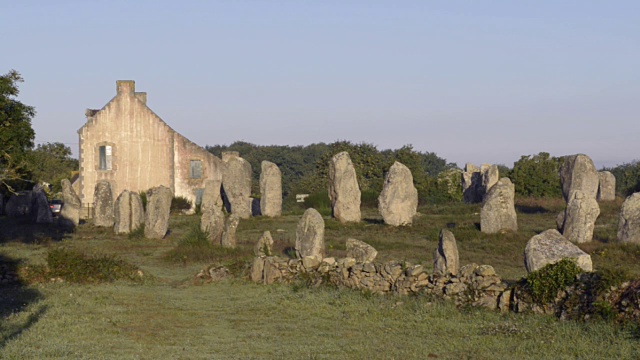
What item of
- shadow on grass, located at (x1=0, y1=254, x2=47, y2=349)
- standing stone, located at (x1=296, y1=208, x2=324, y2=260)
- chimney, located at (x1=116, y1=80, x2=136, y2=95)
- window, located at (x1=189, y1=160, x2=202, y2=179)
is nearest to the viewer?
shadow on grass, located at (x1=0, y1=254, x2=47, y2=349)

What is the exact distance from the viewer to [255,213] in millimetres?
48844

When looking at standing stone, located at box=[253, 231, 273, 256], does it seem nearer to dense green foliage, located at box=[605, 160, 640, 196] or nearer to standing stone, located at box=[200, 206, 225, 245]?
standing stone, located at box=[200, 206, 225, 245]

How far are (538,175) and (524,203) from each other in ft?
34.3

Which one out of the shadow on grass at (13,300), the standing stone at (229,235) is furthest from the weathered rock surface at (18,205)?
the shadow on grass at (13,300)

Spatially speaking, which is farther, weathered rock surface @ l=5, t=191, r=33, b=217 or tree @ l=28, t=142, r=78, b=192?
tree @ l=28, t=142, r=78, b=192

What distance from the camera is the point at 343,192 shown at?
129ft

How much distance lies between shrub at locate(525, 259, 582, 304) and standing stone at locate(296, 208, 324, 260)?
9.88 m

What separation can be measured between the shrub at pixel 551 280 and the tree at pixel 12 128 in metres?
14.8

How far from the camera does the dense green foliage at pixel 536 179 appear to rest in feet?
185

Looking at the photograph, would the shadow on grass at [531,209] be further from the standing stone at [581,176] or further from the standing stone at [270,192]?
the standing stone at [270,192]

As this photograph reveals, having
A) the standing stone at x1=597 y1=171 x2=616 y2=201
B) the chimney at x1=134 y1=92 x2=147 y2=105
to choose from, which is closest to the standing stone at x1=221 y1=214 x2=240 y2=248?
the standing stone at x1=597 y1=171 x2=616 y2=201

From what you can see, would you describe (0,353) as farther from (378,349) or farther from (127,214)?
(127,214)

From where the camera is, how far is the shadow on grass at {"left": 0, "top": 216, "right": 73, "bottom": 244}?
33594 millimetres

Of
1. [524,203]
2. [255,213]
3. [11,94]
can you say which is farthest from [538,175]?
[11,94]
